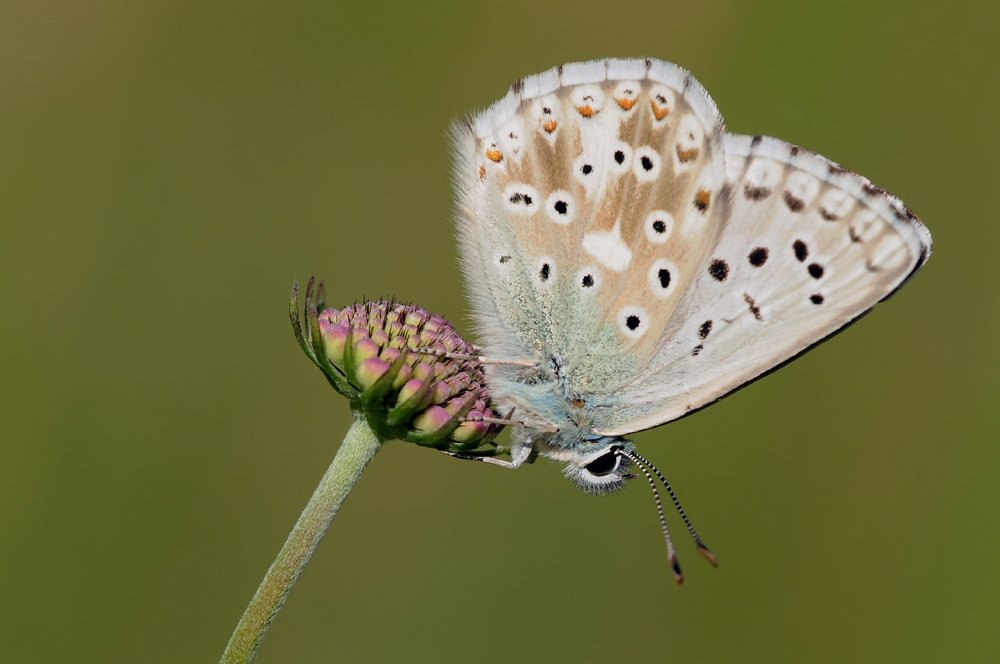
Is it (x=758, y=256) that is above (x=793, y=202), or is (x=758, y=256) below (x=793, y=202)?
below

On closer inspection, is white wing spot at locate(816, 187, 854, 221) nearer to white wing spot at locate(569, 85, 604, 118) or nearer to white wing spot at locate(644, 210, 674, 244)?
white wing spot at locate(644, 210, 674, 244)

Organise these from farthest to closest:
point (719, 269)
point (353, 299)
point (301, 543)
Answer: point (353, 299)
point (719, 269)
point (301, 543)

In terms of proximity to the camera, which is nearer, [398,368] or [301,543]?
[301,543]

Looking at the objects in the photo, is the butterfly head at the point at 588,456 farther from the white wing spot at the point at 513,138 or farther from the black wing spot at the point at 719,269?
the white wing spot at the point at 513,138

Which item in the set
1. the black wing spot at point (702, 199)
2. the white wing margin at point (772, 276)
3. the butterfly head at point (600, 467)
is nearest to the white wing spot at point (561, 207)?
the black wing spot at point (702, 199)

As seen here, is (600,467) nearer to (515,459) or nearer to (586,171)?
(515,459)

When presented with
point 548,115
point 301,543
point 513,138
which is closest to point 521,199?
point 513,138

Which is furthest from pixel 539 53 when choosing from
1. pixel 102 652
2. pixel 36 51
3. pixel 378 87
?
pixel 102 652
